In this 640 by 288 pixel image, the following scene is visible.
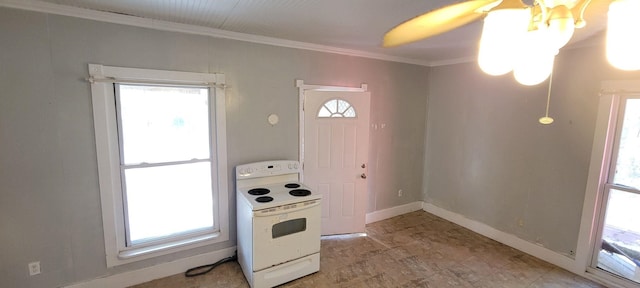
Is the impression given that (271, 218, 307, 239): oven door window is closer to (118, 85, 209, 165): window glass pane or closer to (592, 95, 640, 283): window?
(118, 85, 209, 165): window glass pane

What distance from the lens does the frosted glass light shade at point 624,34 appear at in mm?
796

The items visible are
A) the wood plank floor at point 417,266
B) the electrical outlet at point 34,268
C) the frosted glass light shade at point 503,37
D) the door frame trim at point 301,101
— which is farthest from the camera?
the door frame trim at point 301,101

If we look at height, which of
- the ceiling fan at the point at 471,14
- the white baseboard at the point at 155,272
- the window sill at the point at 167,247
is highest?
the ceiling fan at the point at 471,14

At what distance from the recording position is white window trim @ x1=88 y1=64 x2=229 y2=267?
2334 millimetres

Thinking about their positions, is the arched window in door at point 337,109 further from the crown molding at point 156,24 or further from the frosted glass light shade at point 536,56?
the frosted glass light shade at point 536,56

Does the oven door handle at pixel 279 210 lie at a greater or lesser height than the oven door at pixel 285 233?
greater

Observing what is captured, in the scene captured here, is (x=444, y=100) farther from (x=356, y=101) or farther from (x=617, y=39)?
(x=617, y=39)

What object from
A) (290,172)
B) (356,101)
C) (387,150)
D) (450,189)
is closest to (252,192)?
(290,172)

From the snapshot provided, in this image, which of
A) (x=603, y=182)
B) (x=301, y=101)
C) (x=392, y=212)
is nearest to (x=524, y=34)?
(x=301, y=101)

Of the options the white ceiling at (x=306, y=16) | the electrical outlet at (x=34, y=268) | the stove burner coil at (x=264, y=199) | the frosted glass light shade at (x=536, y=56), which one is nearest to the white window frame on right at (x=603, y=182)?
the white ceiling at (x=306, y=16)

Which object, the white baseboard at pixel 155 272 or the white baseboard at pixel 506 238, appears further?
the white baseboard at pixel 506 238

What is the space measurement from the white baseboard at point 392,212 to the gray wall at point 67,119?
2005 millimetres

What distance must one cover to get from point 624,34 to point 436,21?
1.86 ft

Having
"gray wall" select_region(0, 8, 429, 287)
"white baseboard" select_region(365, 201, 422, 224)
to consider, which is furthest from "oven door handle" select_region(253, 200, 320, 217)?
"white baseboard" select_region(365, 201, 422, 224)
